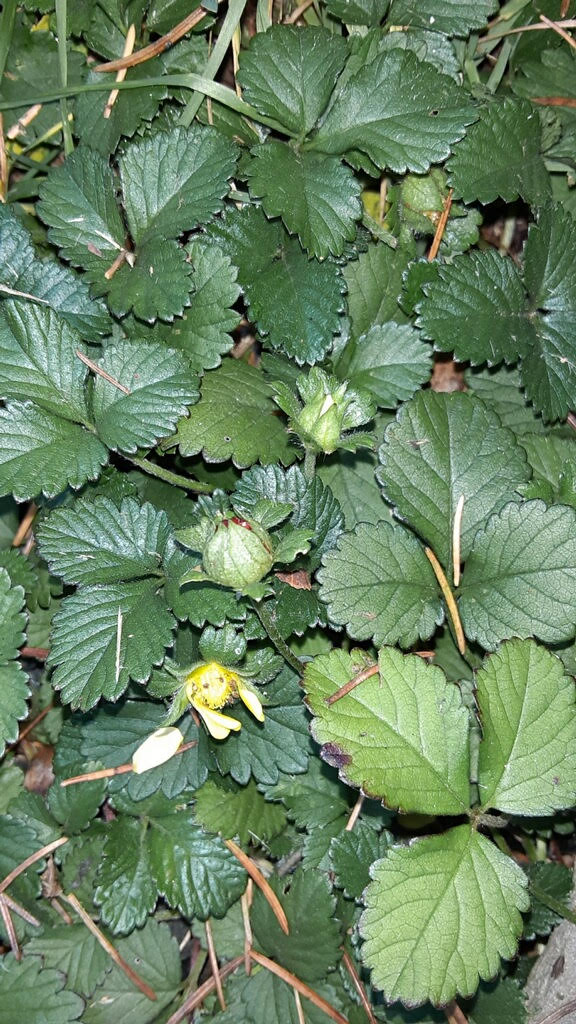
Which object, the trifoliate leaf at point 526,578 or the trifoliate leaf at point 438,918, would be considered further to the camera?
the trifoliate leaf at point 526,578

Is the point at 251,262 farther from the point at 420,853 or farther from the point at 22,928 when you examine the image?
the point at 22,928

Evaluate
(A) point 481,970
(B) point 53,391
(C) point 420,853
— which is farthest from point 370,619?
(B) point 53,391

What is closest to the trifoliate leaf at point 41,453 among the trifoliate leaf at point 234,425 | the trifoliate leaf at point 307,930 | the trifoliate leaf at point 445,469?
the trifoliate leaf at point 234,425

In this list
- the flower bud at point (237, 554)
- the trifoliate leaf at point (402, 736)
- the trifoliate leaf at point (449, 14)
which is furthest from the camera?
the trifoliate leaf at point (449, 14)

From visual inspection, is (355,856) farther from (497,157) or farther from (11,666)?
(497,157)

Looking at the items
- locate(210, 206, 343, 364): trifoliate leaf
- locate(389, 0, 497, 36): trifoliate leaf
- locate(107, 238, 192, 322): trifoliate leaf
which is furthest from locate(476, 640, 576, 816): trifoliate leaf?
locate(389, 0, 497, 36): trifoliate leaf

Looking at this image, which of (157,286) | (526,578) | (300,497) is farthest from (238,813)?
(157,286)

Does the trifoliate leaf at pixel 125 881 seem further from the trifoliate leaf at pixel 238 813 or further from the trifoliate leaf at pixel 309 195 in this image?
the trifoliate leaf at pixel 309 195
